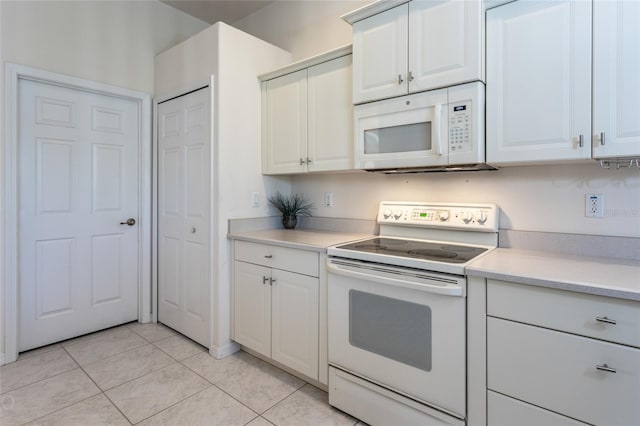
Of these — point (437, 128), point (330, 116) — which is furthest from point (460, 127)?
point (330, 116)

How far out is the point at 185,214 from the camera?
275cm

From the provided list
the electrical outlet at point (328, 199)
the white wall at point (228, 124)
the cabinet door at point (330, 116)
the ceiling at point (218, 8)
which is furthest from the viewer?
the ceiling at point (218, 8)

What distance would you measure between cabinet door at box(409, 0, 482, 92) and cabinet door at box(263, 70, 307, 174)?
89 centimetres

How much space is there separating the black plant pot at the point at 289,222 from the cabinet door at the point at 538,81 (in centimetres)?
156

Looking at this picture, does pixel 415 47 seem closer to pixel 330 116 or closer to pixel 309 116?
pixel 330 116

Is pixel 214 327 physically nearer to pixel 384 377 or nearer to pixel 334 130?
pixel 384 377

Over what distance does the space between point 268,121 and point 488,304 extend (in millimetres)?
2042

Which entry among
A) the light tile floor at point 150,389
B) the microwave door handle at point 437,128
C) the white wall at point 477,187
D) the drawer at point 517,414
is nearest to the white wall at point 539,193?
the white wall at point 477,187

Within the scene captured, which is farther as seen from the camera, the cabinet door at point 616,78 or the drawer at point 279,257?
the drawer at point 279,257

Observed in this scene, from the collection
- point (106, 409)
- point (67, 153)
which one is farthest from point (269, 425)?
point (67, 153)

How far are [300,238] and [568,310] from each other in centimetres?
146

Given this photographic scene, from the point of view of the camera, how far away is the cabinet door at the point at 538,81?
57.6 inches

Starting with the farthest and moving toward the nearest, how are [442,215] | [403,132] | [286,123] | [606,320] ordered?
1. [286,123]
2. [442,215]
3. [403,132]
4. [606,320]

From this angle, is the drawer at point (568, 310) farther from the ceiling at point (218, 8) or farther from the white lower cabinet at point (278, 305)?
the ceiling at point (218, 8)
